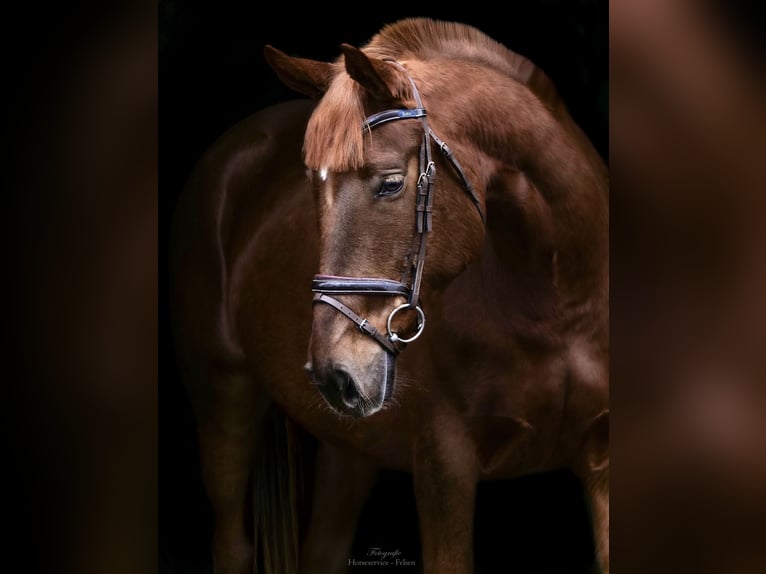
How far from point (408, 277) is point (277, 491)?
859mm

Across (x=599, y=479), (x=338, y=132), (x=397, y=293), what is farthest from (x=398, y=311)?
(x=599, y=479)

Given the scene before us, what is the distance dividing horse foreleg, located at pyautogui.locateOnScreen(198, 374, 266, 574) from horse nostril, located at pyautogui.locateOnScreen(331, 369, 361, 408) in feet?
2.04

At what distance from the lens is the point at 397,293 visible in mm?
1878

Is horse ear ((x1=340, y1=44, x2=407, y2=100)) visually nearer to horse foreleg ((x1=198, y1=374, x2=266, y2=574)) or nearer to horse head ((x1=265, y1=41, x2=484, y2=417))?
horse head ((x1=265, y1=41, x2=484, y2=417))

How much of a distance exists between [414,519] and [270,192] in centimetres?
93

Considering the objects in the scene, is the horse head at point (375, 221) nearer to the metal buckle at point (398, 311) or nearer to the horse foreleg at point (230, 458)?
the metal buckle at point (398, 311)

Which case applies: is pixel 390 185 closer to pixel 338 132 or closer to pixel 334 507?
pixel 338 132

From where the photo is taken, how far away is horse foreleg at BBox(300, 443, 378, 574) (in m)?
2.32

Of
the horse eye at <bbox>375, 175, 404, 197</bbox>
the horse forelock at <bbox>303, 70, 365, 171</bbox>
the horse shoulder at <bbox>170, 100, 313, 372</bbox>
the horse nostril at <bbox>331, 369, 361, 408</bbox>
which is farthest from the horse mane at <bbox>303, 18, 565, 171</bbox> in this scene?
the horse nostril at <bbox>331, 369, 361, 408</bbox>

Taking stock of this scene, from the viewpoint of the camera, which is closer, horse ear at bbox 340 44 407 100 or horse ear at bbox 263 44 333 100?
horse ear at bbox 340 44 407 100

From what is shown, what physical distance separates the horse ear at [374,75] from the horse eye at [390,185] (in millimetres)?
179

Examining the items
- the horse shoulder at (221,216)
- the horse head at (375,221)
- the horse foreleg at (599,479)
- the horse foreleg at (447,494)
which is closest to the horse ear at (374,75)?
the horse head at (375,221)
